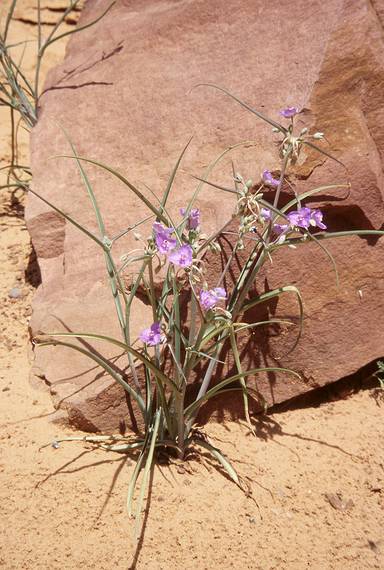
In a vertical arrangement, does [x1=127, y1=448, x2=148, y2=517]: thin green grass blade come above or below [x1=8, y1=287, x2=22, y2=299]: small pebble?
below

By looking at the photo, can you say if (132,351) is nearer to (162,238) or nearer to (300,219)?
(162,238)

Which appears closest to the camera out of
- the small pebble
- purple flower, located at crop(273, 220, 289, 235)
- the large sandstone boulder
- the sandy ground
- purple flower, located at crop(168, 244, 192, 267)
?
purple flower, located at crop(168, 244, 192, 267)

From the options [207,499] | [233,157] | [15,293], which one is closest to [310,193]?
[233,157]

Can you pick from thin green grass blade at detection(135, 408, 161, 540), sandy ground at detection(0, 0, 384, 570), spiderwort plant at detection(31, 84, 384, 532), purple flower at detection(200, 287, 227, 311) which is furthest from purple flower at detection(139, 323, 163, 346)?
sandy ground at detection(0, 0, 384, 570)

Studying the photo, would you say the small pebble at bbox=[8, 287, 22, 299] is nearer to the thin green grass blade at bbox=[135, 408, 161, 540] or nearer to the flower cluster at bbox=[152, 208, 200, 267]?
the thin green grass blade at bbox=[135, 408, 161, 540]

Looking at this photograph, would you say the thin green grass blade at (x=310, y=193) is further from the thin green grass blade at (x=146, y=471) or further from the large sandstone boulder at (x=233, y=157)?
the thin green grass blade at (x=146, y=471)

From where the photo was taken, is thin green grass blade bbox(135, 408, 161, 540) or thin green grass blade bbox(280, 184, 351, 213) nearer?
thin green grass blade bbox(135, 408, 161, 540)

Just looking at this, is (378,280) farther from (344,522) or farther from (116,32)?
(116,32)

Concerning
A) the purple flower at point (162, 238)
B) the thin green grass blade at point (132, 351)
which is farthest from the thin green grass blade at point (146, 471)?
the purple flower at point (162, 238)

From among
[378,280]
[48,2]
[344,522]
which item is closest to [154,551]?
[344,522]
